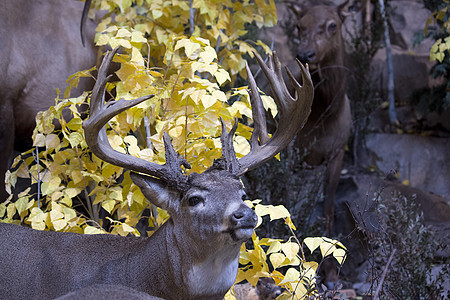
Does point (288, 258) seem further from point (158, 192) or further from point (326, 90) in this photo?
point (326, 90)

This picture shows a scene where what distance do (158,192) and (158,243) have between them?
0.77 ft

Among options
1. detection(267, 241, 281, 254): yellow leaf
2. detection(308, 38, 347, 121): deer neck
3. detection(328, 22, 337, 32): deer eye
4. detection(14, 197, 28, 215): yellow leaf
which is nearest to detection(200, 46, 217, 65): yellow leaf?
detection(267, 241, 281, 254): yellow leaf

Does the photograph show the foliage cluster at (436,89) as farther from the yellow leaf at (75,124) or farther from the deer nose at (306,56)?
the yellow leaf at (75,124)

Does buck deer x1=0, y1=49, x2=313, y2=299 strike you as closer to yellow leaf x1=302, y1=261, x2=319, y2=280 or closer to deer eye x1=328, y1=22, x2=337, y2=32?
yellow leaf x1=302, y1=261, x2=319, y2=280

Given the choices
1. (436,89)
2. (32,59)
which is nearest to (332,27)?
(436,89)

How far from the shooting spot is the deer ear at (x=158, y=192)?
8.95 ft

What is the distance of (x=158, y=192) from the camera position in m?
2.74

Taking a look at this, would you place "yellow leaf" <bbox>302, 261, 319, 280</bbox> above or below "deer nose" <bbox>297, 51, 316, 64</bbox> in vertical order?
below

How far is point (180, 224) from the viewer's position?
2711 mm

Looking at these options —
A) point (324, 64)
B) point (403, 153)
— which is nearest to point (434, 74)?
point (403, 153)

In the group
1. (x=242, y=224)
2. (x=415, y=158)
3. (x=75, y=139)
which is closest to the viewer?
(x=242, y=224)

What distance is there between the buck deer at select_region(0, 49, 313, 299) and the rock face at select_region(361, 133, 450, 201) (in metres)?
5.94

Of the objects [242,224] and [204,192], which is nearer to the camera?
[242,224]

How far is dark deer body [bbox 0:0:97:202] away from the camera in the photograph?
14.1 ft
